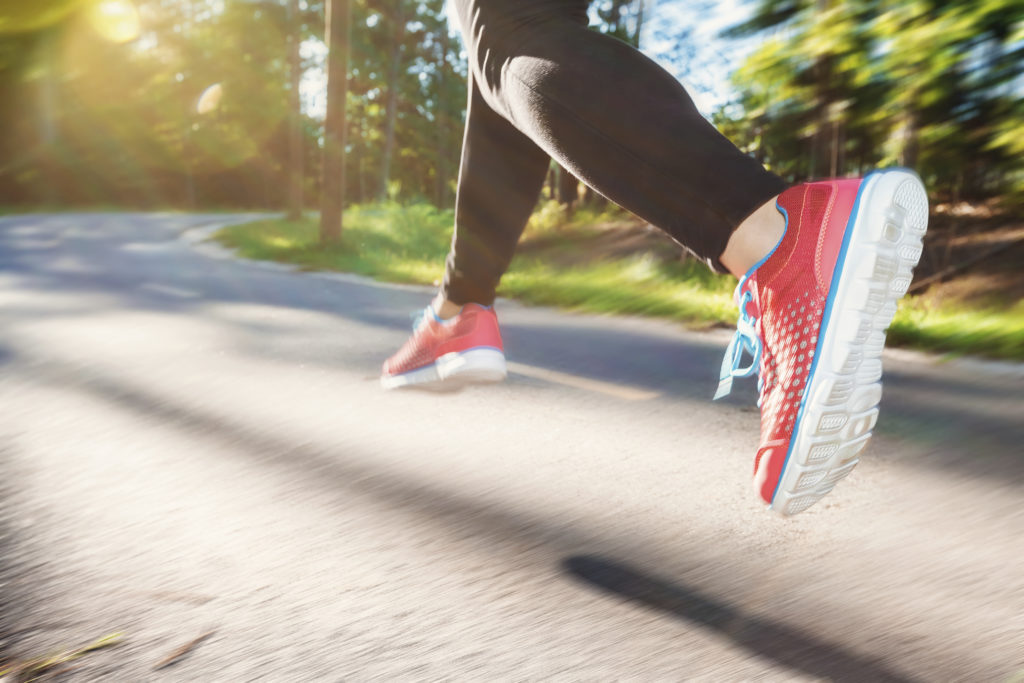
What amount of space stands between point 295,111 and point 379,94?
69.6 feet

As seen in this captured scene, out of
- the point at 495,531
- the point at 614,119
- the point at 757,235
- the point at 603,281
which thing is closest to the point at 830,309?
the point at 757,235

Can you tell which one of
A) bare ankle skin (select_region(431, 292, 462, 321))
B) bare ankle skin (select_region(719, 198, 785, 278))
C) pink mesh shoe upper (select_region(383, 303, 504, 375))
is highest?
bare ankle skin (select_region(719, 198, 785, 278))

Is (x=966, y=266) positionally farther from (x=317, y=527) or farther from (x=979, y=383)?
(x=317, y=527)

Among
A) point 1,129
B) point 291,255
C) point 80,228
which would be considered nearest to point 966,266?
point 291,255

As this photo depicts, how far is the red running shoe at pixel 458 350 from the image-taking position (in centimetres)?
208

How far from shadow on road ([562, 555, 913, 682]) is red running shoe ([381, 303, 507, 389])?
798 mm

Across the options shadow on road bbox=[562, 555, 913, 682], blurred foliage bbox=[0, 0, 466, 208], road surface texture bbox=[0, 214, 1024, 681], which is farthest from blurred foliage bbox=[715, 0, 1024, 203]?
blurred foliage bbox=[0, 0, 466, 208]

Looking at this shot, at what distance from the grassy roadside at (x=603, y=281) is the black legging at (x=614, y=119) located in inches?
88.7

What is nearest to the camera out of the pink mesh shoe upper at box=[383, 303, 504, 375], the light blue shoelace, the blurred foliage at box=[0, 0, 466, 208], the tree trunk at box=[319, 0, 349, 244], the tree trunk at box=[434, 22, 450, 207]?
the light blue shoelace

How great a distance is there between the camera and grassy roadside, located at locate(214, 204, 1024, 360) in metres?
3.36

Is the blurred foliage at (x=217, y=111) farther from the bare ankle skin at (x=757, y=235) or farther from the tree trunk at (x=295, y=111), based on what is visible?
the bare ankle skin at (x=757, y=235)

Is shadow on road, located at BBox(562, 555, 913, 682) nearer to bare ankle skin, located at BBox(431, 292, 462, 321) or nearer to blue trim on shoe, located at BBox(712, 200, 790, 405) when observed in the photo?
blue trim on shoe, located at BBox(712, 200, 790, 405)

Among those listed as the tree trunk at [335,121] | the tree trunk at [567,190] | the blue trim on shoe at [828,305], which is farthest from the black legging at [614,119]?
the tree trunk at [567,190]

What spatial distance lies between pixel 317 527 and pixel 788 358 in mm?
877
